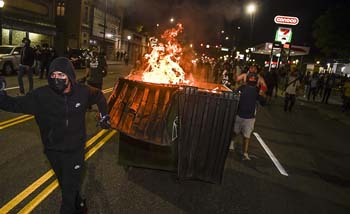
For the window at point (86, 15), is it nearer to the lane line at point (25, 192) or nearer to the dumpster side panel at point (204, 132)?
the lane line at point (25, 192)

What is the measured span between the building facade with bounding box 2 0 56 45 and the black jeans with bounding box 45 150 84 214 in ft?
93.2

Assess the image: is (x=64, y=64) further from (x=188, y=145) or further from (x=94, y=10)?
(x=94, y=10)

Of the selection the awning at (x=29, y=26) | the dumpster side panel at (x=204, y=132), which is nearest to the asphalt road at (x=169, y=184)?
the dumpster side panel at (x=204, y=132)

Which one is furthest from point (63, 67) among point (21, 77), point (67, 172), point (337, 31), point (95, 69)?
point (337, 31)

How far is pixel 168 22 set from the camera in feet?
68.5

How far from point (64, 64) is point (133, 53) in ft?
231

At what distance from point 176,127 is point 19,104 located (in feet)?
7.78

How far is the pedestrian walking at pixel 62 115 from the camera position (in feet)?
11.0

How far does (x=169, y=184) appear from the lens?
538cm

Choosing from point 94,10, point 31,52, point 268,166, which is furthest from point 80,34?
point 268,166

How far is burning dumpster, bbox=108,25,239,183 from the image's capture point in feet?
16.5

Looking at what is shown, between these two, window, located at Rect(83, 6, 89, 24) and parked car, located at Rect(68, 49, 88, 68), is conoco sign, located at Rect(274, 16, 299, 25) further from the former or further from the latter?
window, located at Rect(83, 6, 89, 24)

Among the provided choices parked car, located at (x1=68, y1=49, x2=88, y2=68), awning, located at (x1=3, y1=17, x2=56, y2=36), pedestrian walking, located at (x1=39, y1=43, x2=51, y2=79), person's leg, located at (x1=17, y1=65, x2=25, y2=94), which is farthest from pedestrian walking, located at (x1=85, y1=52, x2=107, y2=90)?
awning, located at (x1=3, y1=17, x2=56, y2=36)

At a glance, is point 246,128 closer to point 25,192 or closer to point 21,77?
point 25,192
